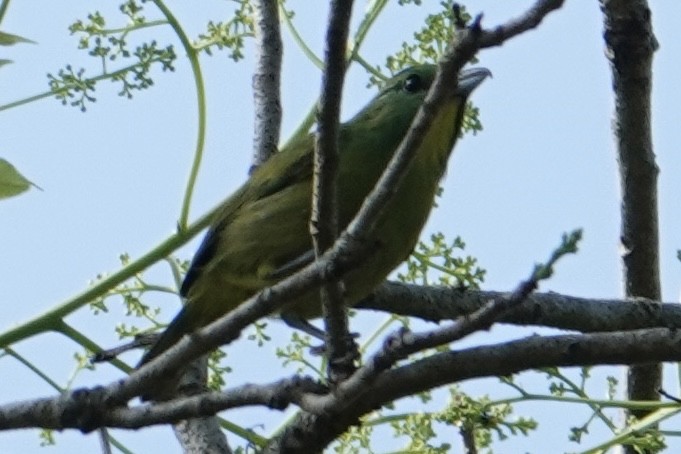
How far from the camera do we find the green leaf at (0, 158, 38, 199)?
272 centimetres

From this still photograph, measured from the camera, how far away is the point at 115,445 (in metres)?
4.02

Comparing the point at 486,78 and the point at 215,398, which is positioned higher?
the point at 486,78

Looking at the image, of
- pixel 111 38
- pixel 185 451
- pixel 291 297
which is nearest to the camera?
pixel 291 297

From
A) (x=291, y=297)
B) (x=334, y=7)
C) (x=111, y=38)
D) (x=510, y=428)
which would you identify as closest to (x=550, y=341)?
(x=291, y=297)

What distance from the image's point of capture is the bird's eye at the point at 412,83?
15.0 ft

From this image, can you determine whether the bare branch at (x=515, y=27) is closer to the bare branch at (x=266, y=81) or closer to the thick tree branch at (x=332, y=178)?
the thick tree branch at (x=332, y=178)

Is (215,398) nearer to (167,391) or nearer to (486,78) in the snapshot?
(167,391)

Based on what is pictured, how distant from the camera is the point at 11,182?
2.73 metres

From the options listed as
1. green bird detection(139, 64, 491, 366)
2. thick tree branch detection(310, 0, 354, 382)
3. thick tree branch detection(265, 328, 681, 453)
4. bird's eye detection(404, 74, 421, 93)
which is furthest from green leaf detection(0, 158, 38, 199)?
bird's eye detection(404, 74, 421, 93)

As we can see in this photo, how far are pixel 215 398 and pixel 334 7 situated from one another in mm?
786

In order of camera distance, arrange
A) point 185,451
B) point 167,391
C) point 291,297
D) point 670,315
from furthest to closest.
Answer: point 670,315, point 185,451, point 167,391, point 291,297

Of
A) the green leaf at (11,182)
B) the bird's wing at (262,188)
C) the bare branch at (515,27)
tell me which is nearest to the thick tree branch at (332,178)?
the bare branch at (515,27)

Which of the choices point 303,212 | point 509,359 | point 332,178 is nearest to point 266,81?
point 303,212

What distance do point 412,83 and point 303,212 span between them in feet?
2.16
